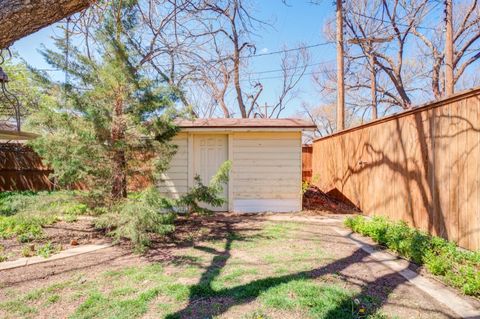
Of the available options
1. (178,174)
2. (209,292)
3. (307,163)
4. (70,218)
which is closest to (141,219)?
(209,292)

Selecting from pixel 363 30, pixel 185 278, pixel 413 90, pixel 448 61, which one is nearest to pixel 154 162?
pixel 185 278

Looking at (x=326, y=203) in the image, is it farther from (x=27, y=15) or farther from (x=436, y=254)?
(x=27, y=15)

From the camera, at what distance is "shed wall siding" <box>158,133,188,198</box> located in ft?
26.5

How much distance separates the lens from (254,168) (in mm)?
8188

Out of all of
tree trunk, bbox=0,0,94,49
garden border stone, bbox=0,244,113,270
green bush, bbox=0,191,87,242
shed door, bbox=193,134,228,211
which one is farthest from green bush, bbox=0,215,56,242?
tree trunk, bbox=0,0,94,49

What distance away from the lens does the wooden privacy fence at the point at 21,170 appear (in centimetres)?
1119

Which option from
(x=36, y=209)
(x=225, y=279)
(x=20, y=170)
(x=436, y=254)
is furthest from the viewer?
(x=20, y=170)

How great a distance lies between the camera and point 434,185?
493 centimetres

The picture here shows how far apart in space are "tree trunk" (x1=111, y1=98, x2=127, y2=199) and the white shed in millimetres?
2615

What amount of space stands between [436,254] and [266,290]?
2426mm

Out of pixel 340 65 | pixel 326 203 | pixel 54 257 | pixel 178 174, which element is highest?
pixel 340 65

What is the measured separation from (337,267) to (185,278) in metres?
1.89

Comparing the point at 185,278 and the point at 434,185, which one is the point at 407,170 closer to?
the point at 434,185

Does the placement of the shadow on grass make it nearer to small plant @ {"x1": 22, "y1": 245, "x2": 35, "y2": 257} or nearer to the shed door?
small plant @ {"x1": 22, "y1": 245, "x2": 35, "y2": 257}
